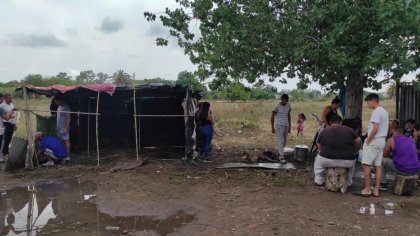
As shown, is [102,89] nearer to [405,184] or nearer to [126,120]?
[126,120]

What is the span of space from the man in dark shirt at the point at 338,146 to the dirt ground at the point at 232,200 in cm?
58

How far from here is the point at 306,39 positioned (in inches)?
326

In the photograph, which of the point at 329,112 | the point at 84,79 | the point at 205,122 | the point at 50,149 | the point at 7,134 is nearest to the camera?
the point at 329,112

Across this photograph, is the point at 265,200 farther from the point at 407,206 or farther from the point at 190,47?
the point at 190,47

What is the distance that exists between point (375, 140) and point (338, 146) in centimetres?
66

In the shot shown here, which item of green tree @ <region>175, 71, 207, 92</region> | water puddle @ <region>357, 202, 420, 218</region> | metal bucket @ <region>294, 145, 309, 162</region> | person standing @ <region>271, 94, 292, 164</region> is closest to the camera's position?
water puddle @ <region>357, 202, 420, 218</region>

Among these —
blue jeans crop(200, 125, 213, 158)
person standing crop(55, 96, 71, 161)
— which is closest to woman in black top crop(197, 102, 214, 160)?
blue jeans crop(200, 125, 213, 158)

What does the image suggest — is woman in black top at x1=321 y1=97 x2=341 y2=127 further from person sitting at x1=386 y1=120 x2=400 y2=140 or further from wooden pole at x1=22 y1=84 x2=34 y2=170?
wooden pole at x1=22 y1=84 x2=34 y2=170

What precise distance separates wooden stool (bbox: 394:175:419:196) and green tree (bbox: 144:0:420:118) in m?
1.86

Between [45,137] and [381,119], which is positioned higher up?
[381,119]

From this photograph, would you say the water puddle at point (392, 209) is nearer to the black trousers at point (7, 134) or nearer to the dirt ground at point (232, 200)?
the dirt ground at point (232, 200)

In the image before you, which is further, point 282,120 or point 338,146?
point 282,120

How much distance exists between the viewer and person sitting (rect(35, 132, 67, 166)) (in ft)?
33.9

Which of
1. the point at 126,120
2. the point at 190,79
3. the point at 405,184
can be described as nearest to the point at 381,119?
the point at 405,184
